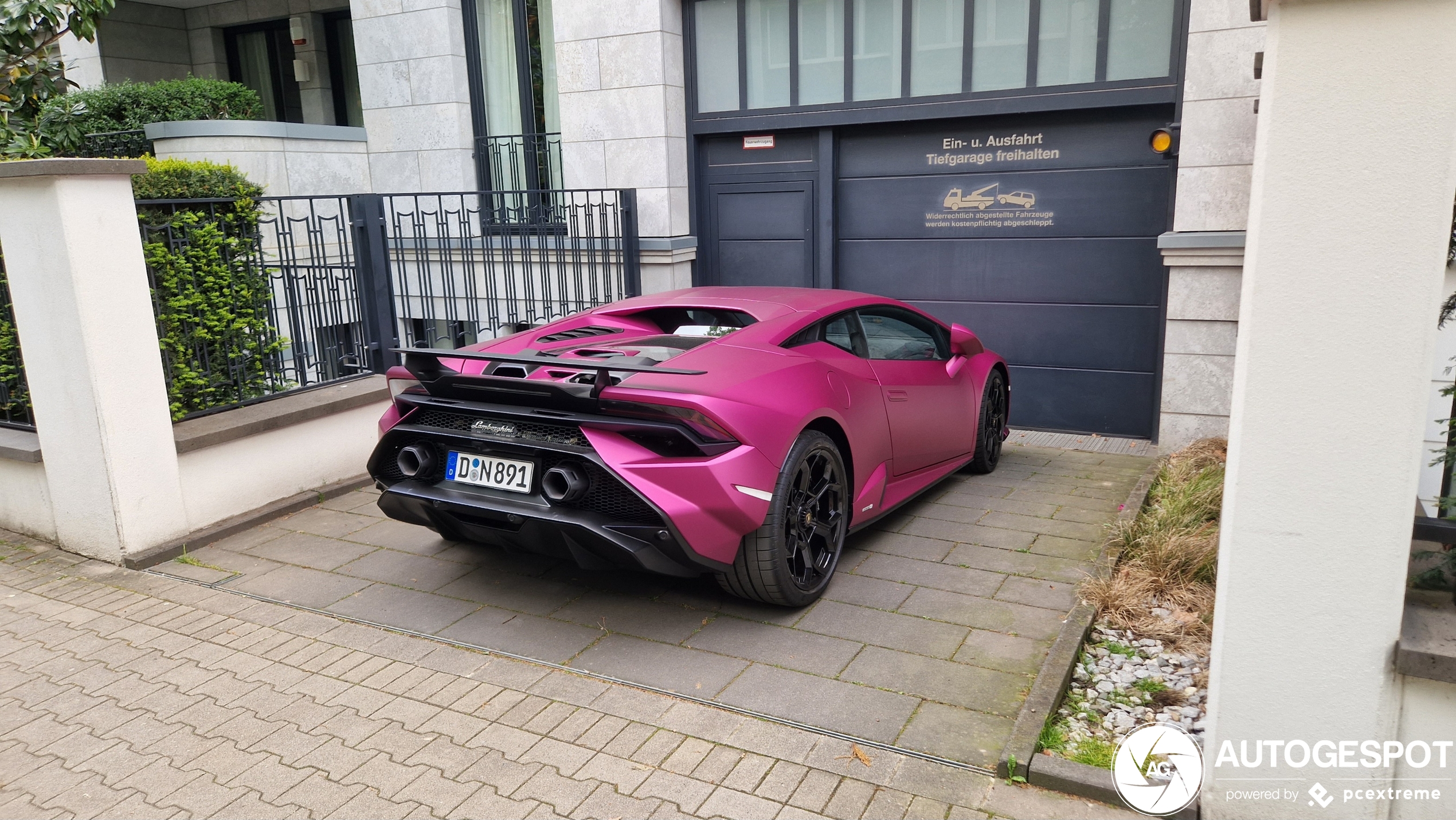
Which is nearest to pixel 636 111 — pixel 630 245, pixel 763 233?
pixel 630 245

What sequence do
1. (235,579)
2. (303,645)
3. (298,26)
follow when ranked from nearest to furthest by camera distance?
(303,645), (235,579), (298,26)

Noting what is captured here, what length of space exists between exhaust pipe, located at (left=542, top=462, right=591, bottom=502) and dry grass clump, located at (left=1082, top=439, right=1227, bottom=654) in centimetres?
229

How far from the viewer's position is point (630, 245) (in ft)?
28.4

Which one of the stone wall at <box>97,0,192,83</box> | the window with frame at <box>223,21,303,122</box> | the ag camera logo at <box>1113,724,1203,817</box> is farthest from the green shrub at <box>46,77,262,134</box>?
the ag camera logo at <box>1113,724,1203,817</box>

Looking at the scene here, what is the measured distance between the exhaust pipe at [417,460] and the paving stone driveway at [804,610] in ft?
2.32

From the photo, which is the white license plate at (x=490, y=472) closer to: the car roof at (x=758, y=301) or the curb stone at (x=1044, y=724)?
the car roof at (x=758, y=301)

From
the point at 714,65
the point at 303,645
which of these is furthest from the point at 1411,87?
the point at 714,65

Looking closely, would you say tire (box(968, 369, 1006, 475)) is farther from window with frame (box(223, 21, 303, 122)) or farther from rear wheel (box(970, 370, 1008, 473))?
window with frame (box(223, 21, 303, 122))

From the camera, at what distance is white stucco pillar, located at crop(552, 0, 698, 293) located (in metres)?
8.49

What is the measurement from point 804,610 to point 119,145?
9.45 m

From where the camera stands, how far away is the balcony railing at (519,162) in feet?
31.4

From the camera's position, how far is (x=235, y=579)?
16.4ft

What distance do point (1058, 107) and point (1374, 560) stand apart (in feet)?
18.1

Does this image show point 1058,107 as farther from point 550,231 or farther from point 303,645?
point 303,645
